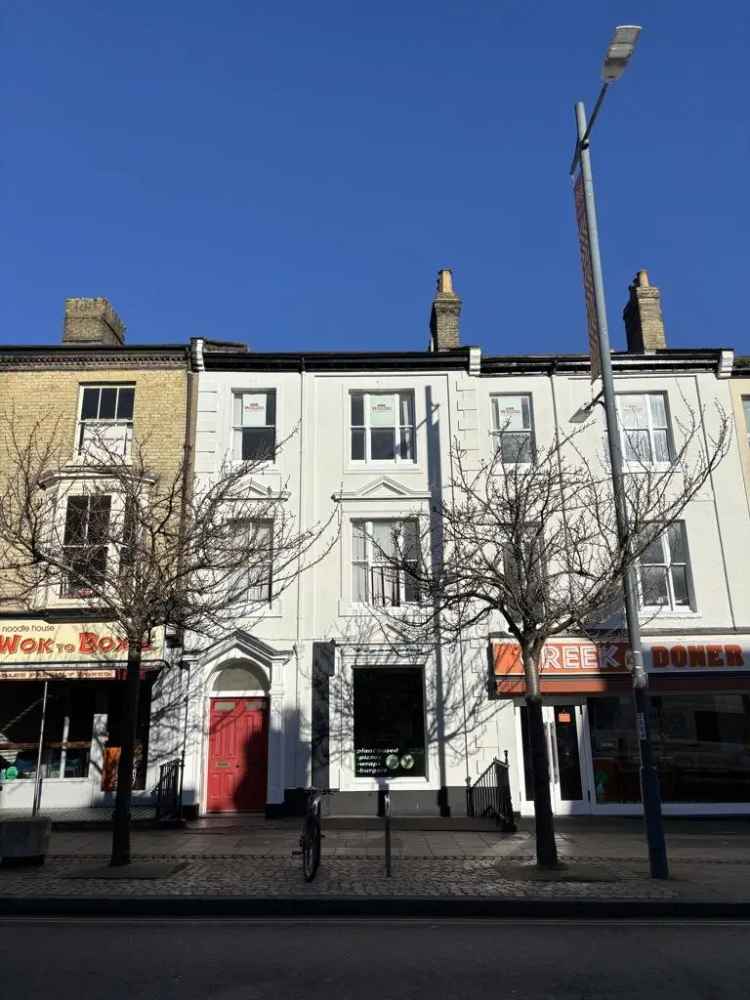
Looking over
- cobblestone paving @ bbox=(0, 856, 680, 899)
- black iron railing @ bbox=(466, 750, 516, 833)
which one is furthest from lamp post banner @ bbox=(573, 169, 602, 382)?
black iron railing @ bbox=(466, 750, 516, 833)

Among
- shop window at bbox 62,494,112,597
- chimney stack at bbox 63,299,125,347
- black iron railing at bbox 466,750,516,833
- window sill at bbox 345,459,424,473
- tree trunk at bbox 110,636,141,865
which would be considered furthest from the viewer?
chimney stack at bbox 63,299,125,347

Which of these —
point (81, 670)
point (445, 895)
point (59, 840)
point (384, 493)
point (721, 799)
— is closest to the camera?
point (445, 895)

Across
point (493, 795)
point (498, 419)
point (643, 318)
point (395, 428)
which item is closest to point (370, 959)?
point (493, 795)

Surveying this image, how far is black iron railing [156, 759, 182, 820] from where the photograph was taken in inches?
594

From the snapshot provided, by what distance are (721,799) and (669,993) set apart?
12.2m

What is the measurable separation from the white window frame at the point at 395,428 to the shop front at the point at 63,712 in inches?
250

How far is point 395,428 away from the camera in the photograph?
18.6m

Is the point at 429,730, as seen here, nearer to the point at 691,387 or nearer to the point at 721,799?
the point at 721,799

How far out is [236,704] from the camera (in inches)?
657

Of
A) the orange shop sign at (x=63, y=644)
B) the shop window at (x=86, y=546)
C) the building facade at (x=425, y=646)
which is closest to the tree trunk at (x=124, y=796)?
the shop window at (x=86, y=546)

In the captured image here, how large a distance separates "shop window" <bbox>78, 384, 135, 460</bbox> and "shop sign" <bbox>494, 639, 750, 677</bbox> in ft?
31.9

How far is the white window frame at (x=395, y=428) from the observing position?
18.2 metres

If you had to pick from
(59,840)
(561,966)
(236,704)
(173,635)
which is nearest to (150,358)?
(173,635)

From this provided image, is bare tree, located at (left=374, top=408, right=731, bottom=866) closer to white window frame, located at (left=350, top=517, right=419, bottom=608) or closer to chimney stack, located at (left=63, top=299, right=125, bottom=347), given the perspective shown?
white window frame, located at (left=350, top=517, right=419, bottom=608)
